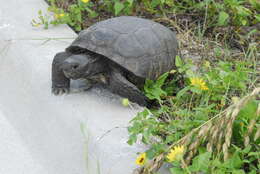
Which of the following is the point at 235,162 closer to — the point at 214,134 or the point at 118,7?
the point at 214,134

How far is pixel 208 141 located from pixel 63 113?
33.5 inches

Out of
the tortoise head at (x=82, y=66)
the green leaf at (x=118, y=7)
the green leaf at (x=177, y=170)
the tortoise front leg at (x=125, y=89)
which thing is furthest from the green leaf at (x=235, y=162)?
the green leaf at (x=118, y=7)

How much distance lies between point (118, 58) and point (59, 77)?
0.34 meters

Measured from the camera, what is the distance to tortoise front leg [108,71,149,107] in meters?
2.29

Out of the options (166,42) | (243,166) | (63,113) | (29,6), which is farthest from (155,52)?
(29,6)

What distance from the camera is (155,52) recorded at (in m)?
2.38

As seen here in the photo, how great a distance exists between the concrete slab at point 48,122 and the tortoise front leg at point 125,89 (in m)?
0.07

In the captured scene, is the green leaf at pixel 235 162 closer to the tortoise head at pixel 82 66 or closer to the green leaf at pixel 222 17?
the tortoise head at pixel 82 66

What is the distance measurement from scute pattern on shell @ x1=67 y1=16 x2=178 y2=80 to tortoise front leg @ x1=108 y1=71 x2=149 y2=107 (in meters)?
0.07

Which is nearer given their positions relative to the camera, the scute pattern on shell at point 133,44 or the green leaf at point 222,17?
the scute pattern on shell at point 133,44

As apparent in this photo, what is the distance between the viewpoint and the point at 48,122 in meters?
2.32

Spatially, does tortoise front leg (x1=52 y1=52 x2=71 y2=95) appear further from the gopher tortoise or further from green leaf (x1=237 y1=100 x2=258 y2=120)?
green leaf (x1=237 y1=100 x2=258 y2=120)

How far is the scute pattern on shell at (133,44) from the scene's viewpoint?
7.45 feet

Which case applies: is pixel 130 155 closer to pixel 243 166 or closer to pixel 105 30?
pixel 243 166
